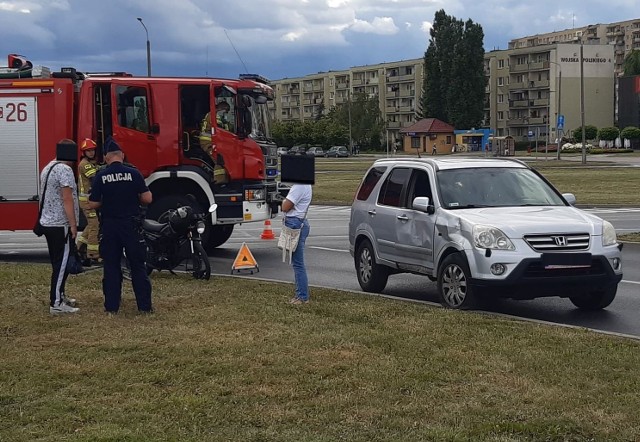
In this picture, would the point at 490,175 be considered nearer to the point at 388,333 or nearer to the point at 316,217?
the point at 388,333

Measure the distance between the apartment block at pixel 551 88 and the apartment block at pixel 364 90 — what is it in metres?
16.8

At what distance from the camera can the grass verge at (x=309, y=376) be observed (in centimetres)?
550

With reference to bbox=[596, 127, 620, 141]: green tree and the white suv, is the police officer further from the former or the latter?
bbox=[596, 127, 620, 141]: green tree

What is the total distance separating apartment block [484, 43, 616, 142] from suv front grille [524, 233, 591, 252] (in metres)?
105

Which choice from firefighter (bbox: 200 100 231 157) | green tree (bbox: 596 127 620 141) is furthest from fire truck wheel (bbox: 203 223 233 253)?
green tree (bbox: 596 127 620 141)

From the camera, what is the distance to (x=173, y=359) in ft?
24.0

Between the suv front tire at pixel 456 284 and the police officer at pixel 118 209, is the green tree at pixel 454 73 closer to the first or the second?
the suv front tire at pixel 456 284

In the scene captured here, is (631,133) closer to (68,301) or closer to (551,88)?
(551,88)

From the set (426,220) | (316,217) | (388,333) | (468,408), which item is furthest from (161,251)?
(316,217)

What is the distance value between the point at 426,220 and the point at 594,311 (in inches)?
85.6

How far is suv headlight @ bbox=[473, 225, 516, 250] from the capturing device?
9.59 meters

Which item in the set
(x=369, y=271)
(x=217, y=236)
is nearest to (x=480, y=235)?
(x=369, y=271)

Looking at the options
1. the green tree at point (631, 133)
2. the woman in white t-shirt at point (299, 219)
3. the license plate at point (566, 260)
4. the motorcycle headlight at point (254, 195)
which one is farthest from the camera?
the green tree at point (631, 133)

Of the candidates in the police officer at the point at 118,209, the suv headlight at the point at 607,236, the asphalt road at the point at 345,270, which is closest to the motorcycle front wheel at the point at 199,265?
the asphalt road at the point at 345,270
